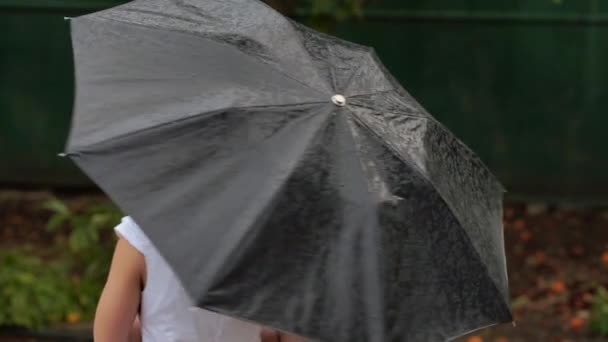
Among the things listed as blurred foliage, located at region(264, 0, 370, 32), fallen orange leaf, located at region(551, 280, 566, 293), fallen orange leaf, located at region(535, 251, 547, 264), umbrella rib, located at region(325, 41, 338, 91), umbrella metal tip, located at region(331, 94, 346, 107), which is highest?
blurred foliage, located at region(264, 0, 370, 32)

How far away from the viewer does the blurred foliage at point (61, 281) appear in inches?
218

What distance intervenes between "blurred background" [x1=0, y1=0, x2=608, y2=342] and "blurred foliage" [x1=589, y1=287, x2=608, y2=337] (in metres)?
1.23

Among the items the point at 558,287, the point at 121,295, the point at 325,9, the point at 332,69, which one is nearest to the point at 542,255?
the point at 558,287

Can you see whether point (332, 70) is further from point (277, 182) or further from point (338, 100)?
point (277, 182)

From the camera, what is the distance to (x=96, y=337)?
2.44 metres

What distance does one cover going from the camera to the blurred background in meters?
7.46

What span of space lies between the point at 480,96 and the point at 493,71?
191mm

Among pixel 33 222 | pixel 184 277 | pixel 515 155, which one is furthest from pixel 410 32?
pixel 184 277

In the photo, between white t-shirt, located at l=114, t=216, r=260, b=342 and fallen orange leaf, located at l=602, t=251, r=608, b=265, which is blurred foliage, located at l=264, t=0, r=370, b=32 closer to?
fallen orange leaf, located at l=602, t=251, r=608, b=265

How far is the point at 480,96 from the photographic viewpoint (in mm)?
7574

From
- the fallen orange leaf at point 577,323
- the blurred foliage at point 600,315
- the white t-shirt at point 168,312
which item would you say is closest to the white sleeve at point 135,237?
the white t-shirt at point 168,312

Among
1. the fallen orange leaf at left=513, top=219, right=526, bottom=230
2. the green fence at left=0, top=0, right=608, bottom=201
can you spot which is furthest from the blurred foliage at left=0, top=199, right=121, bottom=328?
the fallen orange leaf at left=513, top=219, right=526, bottom=230

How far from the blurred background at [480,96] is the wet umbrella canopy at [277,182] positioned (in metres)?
4.64

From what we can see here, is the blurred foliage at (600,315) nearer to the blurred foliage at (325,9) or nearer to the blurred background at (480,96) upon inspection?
the blurred background at (480,96)
